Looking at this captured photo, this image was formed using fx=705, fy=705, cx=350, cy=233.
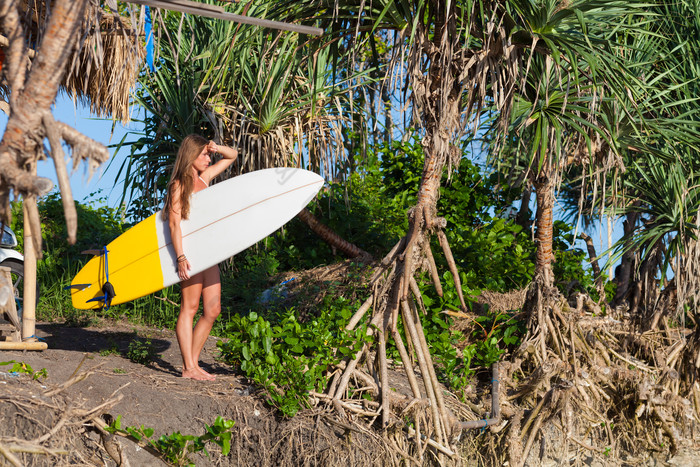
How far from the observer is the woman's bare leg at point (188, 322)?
173 inches

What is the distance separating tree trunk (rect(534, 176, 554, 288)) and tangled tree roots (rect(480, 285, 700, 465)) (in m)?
0.12

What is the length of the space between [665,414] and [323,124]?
14.1ft

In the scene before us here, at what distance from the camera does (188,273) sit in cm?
436

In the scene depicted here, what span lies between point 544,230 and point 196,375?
3.03 metres

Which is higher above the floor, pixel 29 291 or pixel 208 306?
pixel 208 306

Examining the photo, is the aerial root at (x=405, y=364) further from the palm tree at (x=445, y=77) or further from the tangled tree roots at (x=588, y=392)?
the tangled tree roots at (x=588, y=392)

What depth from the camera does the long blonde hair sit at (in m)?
4.35

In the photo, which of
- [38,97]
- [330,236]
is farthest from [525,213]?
[38,97]

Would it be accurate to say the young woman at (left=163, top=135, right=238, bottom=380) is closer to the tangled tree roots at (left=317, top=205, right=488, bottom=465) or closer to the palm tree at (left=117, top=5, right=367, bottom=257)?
the tangled tree roots at (left=317, top=205, right=488, bottom=465)

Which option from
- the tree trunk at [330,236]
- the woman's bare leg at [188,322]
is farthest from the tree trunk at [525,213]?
the woman's bare leg at [188,322]

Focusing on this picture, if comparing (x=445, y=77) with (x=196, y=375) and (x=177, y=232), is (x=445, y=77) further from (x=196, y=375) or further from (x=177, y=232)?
(x=196, y=375)

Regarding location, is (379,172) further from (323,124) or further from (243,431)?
(243,431)

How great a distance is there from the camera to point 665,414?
5.91 m

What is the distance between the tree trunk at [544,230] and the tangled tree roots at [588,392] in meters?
0.12
